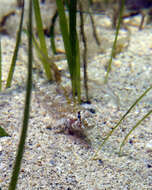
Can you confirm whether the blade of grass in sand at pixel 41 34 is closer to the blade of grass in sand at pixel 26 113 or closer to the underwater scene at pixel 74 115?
the underwater scene at pixel 74 115

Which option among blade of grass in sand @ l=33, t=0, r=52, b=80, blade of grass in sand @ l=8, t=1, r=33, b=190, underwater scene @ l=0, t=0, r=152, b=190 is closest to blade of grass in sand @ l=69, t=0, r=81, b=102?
underwater scene @ l=0, t=0, r=152, b=190

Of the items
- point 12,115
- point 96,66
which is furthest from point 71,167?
point 96,66

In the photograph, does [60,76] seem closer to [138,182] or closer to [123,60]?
[123,60]

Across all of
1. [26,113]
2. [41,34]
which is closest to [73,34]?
[41,34]

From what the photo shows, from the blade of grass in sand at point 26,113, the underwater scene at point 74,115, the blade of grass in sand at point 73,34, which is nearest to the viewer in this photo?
the blade of grass in sand at point 26,113

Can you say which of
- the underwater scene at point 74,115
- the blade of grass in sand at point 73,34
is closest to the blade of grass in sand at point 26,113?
the underwater scene at point 74,115

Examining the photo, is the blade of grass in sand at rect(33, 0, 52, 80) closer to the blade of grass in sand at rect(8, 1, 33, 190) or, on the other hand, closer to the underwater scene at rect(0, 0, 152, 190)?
the underwater scene at rect(0, 0, 152, 190)

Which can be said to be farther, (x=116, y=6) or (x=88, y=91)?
(x=116, y=6)

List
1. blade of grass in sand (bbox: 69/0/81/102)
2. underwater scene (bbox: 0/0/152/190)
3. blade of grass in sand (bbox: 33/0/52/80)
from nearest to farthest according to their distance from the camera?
underwater scene (bbox: 0/0/152/190) < blade of grass in sand (bbox: 69/0/81/102) < blade of grass in sand (bbox: 33/0/52/80)

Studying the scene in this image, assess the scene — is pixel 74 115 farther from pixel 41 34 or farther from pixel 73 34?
pixel 41 34

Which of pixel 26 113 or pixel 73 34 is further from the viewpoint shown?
pixel 73 34

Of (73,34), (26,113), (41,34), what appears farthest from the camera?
(41,34)
